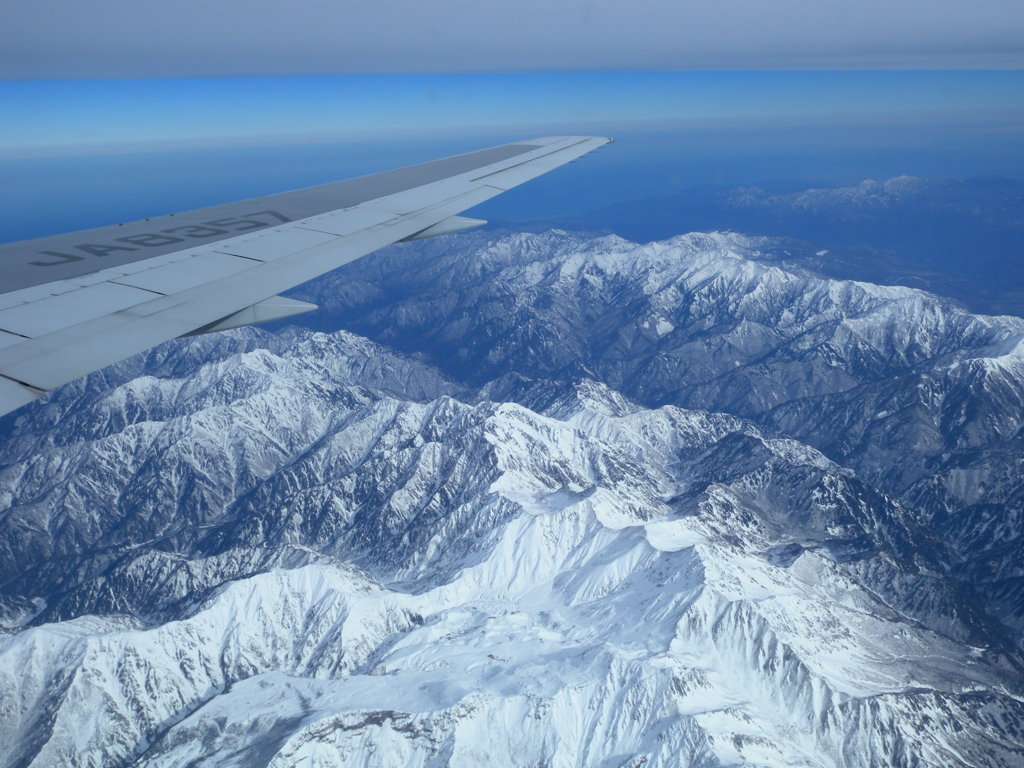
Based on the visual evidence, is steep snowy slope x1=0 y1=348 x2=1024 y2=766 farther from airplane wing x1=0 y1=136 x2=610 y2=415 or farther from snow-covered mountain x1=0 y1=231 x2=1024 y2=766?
airplane wing x1=0 y1=136 x2=610 y2=415

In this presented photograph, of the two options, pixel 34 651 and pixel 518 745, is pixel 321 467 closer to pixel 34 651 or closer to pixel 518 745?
pixel 34 651

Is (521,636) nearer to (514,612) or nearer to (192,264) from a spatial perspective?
(514,612)

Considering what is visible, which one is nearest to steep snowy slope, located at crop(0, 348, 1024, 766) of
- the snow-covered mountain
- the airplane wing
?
the snow-covered mountain

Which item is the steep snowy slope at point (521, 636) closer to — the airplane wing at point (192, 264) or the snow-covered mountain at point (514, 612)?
the snow-covered mountain at point (514, 612)

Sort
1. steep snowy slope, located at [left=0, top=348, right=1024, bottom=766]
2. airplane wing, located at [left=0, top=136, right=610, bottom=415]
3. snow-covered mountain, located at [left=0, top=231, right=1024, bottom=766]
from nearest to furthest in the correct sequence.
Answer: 1. airplane wing, located at [left=0, top=136, right=610, bottom=415]
2. steep snowy slope, located at [left=0, top=348, right=1024, bottom=766]
3. snow-covered mountain, located at [left=0, top=231, right=1024, bottom=766]

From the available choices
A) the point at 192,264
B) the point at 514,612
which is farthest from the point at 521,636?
the point at 192,264

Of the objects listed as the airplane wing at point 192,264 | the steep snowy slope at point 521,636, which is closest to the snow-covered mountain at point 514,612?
the steep snowy slope at point 521,636

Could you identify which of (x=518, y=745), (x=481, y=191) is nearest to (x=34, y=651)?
(x=518, y=745)

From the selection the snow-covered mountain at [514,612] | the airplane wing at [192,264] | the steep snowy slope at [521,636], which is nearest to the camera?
the airplane wing at [192,264]
